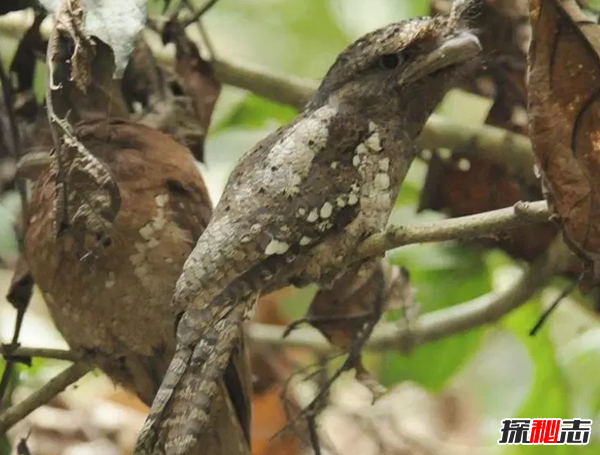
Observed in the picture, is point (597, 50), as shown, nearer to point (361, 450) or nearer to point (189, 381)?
point (189, 381)

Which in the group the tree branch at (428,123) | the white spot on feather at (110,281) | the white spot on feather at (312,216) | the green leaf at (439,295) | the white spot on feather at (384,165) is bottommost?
the green leaf at (439,295)

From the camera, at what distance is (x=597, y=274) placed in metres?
0.77

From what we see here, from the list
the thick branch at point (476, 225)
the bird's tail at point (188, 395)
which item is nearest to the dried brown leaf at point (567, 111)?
the thick branch at point (476, 225)

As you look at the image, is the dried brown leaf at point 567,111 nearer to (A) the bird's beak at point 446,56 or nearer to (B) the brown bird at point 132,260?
(A) the bird's beak at point 446,56

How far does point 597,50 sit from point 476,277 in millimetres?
682

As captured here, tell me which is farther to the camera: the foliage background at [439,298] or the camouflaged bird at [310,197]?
the foliage background at [439,298]

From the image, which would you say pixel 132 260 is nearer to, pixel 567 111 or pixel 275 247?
pixel 275 247

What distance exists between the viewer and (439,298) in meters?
1.42

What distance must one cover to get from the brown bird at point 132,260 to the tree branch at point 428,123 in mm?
384

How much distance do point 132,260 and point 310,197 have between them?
214 millimetres

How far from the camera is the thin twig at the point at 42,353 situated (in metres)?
0.99

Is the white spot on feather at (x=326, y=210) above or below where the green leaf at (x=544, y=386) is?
above

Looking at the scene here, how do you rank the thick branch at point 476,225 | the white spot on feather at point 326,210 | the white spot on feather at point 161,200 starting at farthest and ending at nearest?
the white spot on feather at point 161,200
the white spot on feather at point 326,210
the thick branch at point 476,225

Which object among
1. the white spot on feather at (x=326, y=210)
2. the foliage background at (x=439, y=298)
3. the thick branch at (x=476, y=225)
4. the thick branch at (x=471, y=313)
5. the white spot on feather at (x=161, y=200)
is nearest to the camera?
the thick branch at (x=476, y=225)
